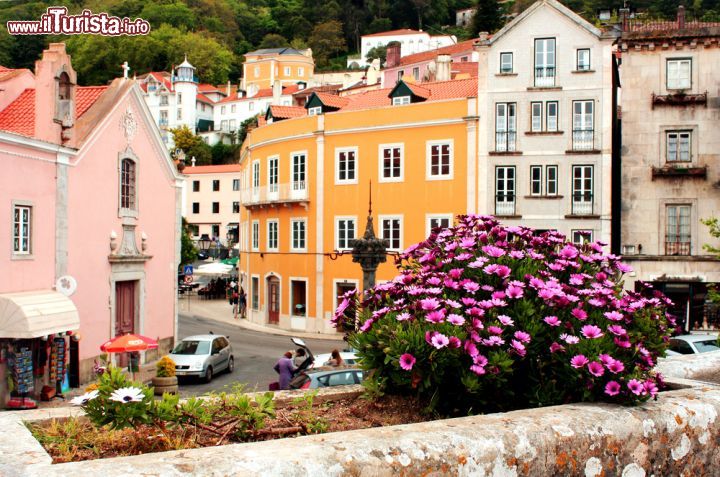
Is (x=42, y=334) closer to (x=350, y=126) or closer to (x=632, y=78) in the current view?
(x=350, y=126)

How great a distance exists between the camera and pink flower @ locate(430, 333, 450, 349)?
15.3 ft

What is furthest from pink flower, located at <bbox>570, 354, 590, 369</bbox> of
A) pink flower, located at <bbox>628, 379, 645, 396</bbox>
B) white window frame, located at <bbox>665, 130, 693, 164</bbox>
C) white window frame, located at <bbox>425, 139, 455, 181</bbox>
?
white window frame, located at <bbox>665, 130, 693, 164</bbox>

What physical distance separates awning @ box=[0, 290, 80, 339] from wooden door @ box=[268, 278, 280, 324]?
20.6 metres

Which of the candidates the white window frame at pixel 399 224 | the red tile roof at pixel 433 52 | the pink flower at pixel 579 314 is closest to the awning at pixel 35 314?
the pink flower at pixel 579 314

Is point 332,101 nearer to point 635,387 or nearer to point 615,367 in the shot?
point 615,367

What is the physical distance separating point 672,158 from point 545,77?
251 inches

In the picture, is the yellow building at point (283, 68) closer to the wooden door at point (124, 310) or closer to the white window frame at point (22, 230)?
the wooden door at point (124, 310)

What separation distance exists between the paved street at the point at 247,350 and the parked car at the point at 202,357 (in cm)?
32

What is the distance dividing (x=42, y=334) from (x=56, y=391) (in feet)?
7.48

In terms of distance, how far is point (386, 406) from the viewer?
521 centimetres

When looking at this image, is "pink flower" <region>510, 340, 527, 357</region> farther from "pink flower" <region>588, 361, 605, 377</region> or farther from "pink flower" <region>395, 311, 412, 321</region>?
"pink flower" <region>395, 311, 412, 321</region>

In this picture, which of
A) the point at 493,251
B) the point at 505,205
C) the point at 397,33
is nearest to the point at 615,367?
the point at 493,251

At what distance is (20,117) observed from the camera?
75.1 feet

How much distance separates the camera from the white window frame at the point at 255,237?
4347cm
